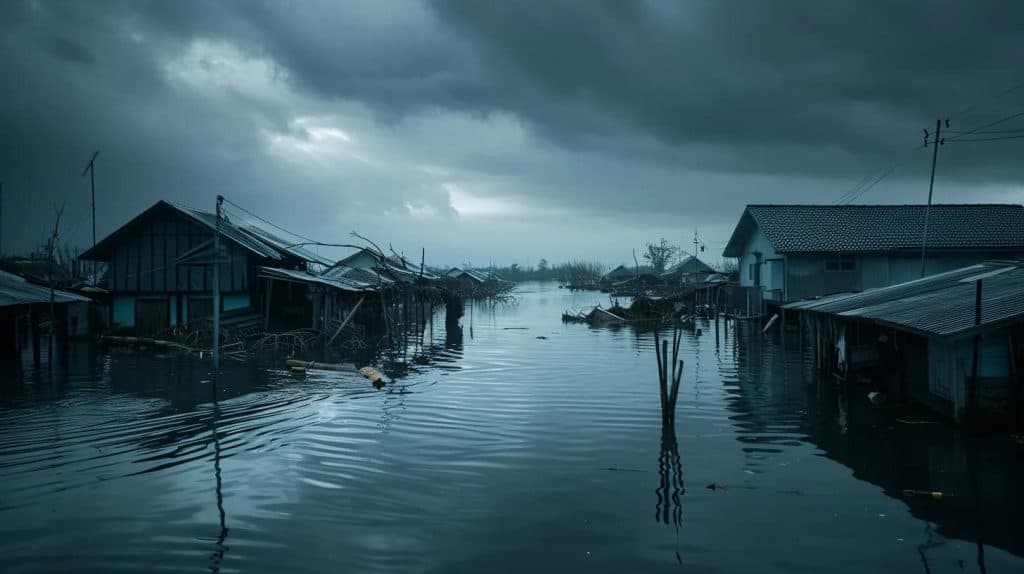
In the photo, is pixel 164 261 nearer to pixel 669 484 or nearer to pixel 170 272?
pixel 170 272

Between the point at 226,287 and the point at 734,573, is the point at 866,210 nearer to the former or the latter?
the point at 226,287

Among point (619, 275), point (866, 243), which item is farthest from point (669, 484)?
point (619, 275)

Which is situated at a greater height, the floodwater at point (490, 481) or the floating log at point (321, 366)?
the floating log at point (321, 366)

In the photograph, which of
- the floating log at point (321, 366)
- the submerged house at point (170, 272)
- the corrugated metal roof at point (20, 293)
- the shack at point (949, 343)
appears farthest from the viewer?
the submerged house at point (170, 272)

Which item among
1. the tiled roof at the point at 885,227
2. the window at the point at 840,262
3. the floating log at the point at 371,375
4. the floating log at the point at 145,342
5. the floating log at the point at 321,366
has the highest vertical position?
the tiled roof at the point at 885,227

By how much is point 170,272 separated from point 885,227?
98.8 feet

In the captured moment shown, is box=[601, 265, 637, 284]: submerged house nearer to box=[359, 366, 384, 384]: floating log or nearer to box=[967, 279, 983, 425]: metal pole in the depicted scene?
box=[359, 366, 384, 384]: floating log

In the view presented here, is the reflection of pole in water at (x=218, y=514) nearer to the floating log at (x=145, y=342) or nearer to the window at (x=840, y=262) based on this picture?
the floating log at (x=145, y=342)

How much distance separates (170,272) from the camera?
87.2ft

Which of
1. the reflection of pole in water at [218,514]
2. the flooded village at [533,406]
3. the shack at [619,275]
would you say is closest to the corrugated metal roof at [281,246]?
the flooded village at [533,406]

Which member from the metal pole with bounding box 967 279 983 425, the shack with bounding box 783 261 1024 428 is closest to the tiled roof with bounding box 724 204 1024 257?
the shack with bounding box 783 261 1024 428

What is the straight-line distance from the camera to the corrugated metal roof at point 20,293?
18.2 metres

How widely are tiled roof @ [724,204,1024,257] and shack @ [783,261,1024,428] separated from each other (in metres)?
12.1

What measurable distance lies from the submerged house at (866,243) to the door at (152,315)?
24678 mm
